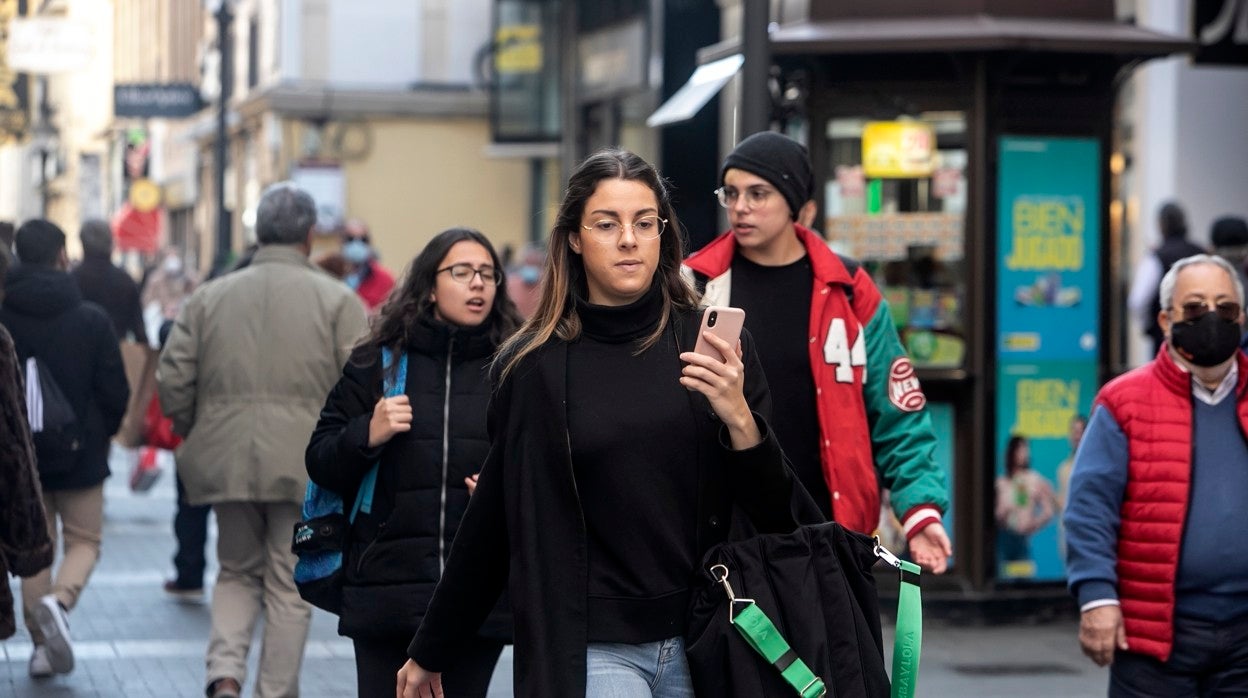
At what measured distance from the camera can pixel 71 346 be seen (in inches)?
360

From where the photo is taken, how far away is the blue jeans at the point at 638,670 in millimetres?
3939

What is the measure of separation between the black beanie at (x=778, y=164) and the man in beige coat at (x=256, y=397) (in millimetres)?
2502

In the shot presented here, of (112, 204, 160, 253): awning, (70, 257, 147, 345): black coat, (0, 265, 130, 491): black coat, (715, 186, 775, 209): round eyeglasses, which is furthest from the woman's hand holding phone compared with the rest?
(112, 204, 160, 253): awning

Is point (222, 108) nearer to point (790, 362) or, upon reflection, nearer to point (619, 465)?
point (790, 362)

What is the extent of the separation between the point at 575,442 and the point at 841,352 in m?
1.86

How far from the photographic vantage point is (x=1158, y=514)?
550 centimetres

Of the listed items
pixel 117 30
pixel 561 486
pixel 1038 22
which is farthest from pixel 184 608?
pixel 117 30

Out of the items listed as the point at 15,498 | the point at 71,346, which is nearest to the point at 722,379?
the point at 15,498

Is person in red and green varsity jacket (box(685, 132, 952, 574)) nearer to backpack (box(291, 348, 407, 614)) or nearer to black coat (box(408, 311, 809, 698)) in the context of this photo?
backpack (box(291, 348, 407, 614))

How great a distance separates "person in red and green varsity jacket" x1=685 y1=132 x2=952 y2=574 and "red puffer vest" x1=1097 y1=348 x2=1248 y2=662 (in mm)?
519

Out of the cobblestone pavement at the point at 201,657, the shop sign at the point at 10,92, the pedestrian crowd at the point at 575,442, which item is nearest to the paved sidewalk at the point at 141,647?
the cobblestone pavement at the point at 201,657

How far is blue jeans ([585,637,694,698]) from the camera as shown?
394cm

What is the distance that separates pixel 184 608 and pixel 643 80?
13297mm

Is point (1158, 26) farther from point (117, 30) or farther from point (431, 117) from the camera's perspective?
point (117, 30)
